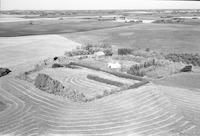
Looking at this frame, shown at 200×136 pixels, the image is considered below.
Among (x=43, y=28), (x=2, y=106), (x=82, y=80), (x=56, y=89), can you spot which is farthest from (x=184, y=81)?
(x=43, y=28)

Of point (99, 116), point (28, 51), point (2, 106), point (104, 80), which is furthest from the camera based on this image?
point (28, 51)

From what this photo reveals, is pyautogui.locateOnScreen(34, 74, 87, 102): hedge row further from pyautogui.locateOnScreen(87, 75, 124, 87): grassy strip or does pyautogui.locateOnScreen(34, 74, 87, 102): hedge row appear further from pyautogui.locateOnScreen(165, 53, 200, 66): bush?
pyautogui.locateOnScreen(165, 53, 200, 66): bush

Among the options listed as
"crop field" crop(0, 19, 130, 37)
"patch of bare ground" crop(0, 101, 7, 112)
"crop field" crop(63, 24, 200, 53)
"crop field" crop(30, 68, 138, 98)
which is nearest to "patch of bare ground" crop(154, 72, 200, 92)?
"crop field" crop(30, 68, 138, 98)

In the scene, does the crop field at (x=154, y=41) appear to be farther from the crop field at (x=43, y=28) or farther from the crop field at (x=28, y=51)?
the crop field at (x=43, y=28)

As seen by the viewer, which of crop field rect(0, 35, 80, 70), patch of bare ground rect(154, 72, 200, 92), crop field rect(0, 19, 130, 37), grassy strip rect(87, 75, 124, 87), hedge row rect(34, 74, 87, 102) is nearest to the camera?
hedge row rect(34, 74, 87, 102)

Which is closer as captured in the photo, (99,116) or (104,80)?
Result: (99,116)

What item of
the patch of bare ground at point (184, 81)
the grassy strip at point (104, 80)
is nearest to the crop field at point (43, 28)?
the grassy strip at point (104, 80)

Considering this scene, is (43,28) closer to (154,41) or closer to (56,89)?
(154,41)

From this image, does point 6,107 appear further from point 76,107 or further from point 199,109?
point 199,109
